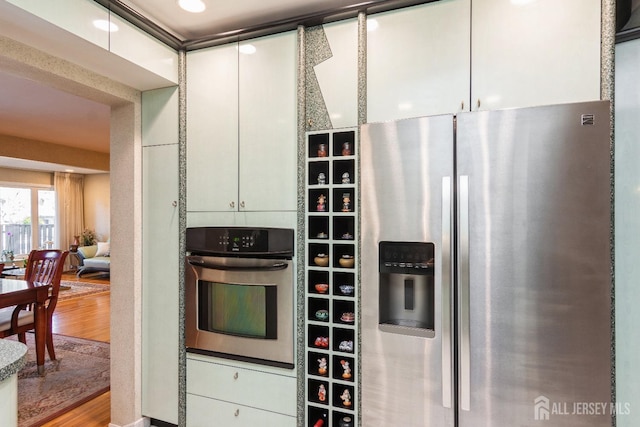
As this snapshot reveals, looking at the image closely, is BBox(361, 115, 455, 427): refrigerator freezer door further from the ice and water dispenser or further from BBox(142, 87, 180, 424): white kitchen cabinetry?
BBox(142, 87, 180, 424): white kitchen cabinetry

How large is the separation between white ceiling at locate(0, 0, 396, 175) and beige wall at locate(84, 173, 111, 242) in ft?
5.51

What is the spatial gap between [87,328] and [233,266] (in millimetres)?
3840

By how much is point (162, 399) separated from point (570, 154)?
248cm


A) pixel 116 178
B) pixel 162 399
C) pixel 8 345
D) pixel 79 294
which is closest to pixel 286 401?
pixel 162 399

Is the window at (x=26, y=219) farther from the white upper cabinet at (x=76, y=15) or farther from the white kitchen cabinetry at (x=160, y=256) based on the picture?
the white upper cabinet at (x=76, y=15)

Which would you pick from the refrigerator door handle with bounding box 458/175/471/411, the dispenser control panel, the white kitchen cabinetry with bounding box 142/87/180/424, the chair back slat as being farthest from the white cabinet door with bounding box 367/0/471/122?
the chair back slat

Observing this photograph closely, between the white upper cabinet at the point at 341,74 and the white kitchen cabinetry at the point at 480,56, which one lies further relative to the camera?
the white upper cabinet at the point at 341,74

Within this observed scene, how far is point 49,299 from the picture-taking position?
346 centimetres

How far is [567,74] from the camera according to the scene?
1418 mm

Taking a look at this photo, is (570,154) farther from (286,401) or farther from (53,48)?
(53,48)

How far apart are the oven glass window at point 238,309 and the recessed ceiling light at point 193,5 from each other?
1.50 meters

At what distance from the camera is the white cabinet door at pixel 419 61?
5.14ft

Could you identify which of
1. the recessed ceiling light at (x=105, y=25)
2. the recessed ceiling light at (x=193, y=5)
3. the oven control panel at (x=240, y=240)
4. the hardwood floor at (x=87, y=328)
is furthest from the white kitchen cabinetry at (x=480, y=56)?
the hardwood floor at (x=87, y=328)

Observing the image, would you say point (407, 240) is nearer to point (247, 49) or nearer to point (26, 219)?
point (247, 49)
